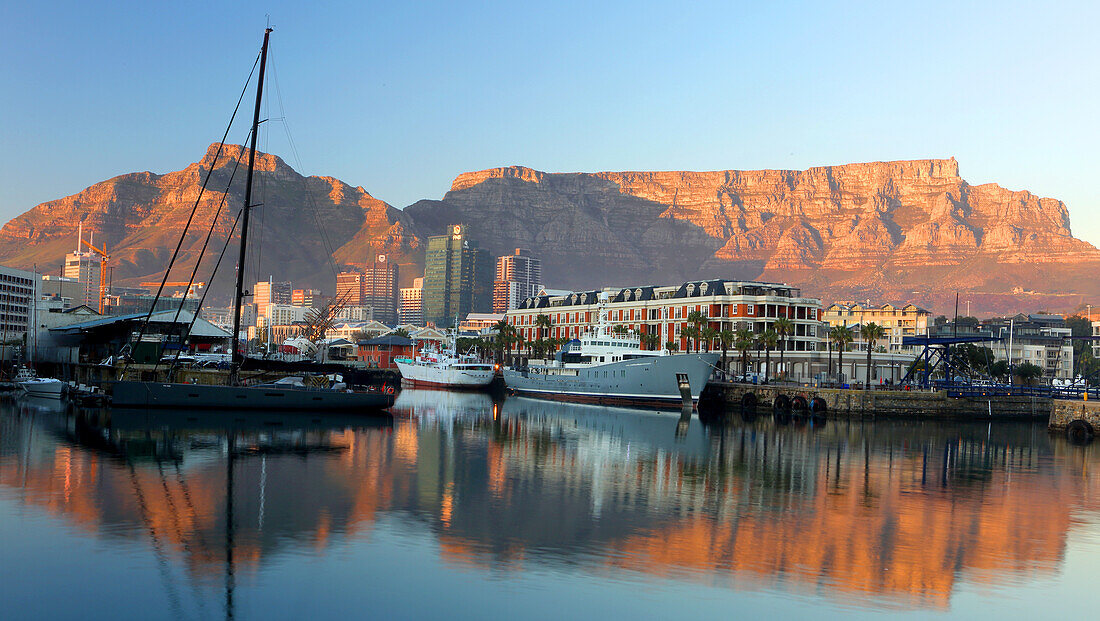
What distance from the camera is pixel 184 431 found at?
55.4m

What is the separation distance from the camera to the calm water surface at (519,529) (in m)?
22.8

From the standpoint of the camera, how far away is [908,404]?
85000mm

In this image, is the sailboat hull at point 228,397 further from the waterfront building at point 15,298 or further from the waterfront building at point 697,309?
the waterfront building at point 15,298

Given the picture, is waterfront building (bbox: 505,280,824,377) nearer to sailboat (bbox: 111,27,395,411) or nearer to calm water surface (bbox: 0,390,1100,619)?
sailboat (bbox: 111,27,395,411)

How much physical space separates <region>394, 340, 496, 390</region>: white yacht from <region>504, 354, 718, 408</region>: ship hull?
21517 millimetres

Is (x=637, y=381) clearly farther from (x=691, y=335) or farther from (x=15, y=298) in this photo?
(x=15, y=298)

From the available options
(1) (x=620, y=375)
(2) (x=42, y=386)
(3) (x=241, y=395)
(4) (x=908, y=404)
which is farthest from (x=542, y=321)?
(3) (x=241, y=395)

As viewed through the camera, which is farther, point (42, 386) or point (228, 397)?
point (42, 386)

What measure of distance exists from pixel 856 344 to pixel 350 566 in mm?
156496

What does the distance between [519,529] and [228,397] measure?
43.9 metres

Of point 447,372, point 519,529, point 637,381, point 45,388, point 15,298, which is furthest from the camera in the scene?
point 15,298

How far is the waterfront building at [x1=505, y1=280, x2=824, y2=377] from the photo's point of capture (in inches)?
5079

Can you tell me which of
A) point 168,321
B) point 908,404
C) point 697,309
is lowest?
point 908,404

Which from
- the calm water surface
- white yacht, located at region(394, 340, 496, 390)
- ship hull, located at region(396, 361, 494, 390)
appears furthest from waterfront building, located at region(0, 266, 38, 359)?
the calm water surface
